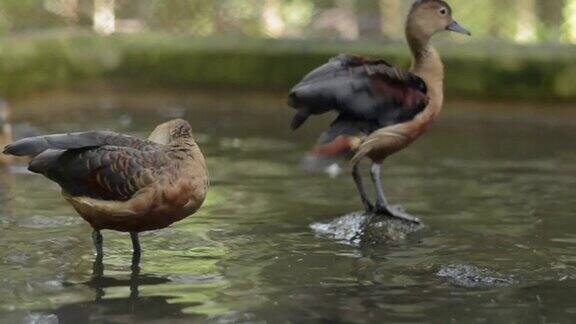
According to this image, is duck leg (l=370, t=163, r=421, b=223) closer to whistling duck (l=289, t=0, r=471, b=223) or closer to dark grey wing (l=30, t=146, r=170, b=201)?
whistling duck (l=289, t=0, r=471, b=223)

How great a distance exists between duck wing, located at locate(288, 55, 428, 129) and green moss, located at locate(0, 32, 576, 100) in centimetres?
461

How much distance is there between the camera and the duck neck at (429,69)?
6719 mm

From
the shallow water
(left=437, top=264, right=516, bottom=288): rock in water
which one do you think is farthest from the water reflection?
(left=437, top=264, right=516, bottom=288): rock in water

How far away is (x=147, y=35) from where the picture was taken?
12.8m

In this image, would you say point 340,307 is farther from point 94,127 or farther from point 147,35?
point 147,35

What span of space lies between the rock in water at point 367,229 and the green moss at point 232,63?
458 cm

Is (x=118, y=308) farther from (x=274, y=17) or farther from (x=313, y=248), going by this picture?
(x=274, y=17)

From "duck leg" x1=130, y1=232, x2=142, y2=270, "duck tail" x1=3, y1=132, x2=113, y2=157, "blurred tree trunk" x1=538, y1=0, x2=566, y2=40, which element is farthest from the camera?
"blurred tree trunk" x1=538, y1=0, x2=566, y2=40

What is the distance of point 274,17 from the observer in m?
16.5

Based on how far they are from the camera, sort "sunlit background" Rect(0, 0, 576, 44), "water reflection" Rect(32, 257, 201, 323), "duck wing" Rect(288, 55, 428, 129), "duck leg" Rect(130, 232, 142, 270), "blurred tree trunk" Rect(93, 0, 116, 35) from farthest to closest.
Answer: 1. "blurred tree trunk" Rect(93, 0, 116, 35)
2. "sunlit background" Rect(0, 0, 576, 44)
3. "duck wing" Rect(288, 55, 428, 129)
4. "duck leg" Rect(130, 232, 142, 270)
5. "water reflection" Rect(32, 257, 201, 323)

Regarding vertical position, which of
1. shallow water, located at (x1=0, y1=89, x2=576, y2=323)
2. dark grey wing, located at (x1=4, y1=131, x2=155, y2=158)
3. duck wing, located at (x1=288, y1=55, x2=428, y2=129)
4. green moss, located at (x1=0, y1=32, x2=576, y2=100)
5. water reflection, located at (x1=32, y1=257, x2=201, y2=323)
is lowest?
shallow water, located at (x1=0, y1=89, x2=576, y2=323)

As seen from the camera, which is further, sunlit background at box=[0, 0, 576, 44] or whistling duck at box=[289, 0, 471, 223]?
sunlit background at box=[0, 0, 576, 44]

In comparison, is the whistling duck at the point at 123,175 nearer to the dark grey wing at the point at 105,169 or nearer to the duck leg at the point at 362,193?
the dark grey wing at the point at 105,169

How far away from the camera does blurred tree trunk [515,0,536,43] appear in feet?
53.9
